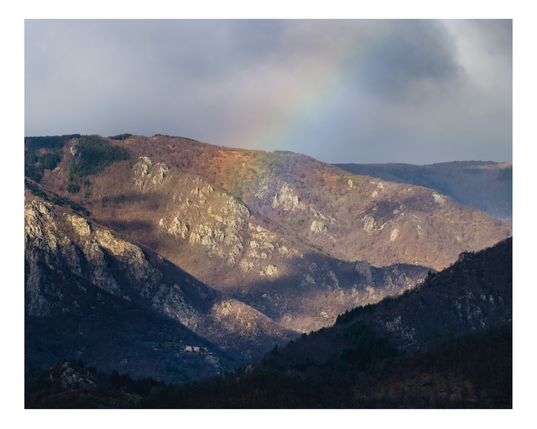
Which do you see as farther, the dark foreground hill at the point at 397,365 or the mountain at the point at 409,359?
the mountain at the point at 409,359

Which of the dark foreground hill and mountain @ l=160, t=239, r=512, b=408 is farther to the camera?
mountain @ l=160, t=239, r=512, b=408

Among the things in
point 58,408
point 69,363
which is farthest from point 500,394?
point 69,363

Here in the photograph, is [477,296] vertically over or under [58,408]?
over

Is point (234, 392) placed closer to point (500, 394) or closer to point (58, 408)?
point (58, 408)

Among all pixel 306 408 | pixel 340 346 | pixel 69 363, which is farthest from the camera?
pixel 340 346

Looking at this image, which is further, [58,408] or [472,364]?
[472,364]

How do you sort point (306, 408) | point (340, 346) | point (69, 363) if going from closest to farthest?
1. point (306, 408)
2. point (69, 363)
3. point (340, 346)

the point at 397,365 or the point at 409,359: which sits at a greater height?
the point at 409,359

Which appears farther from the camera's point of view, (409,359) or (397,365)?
(409,359)
